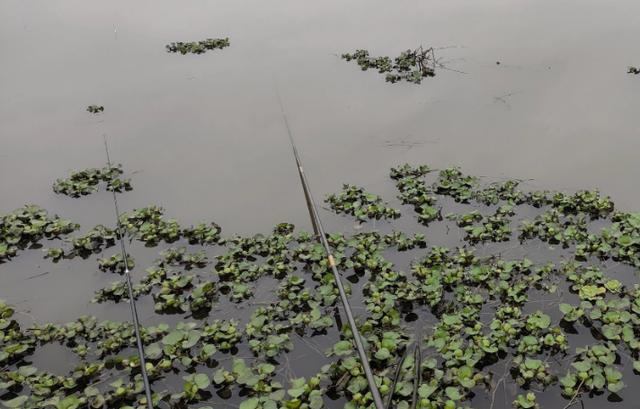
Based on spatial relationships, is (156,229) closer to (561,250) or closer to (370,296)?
(370,296)

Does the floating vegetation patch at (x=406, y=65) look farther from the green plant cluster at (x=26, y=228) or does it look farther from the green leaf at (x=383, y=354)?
the green leaf at (x=383, y=354)

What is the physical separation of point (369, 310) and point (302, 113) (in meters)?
7.97

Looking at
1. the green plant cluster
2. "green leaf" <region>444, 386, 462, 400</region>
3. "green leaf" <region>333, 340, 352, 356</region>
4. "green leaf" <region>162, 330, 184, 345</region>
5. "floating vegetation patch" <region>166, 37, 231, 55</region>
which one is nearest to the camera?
"green leaf" <region>444, 386, 462, 400</region>

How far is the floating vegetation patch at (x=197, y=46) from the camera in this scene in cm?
1828

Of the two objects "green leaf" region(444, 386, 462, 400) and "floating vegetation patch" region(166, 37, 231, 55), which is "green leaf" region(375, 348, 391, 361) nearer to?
"green leaf" region(444, 386, 462, 400)

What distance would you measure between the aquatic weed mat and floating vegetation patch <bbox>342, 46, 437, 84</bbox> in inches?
251

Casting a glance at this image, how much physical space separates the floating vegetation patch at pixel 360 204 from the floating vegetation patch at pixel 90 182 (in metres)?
4.58

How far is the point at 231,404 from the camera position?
5.12 m

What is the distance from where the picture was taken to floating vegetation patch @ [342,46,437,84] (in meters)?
14.0

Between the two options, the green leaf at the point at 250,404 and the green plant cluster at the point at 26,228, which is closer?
the green leaf at the point at 250,404

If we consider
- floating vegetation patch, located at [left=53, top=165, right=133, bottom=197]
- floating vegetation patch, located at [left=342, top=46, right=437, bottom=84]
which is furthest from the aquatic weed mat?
floating vegetation patch, located at [left=342, top=46, right=437, bottom=84]

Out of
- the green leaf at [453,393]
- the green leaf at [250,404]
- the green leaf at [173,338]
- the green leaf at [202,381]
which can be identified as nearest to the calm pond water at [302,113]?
the green leaf at [173,338]

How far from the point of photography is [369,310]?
6.11 metres

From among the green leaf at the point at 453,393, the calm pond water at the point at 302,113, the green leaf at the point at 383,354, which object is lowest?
the green leaf at the point at 453,393
